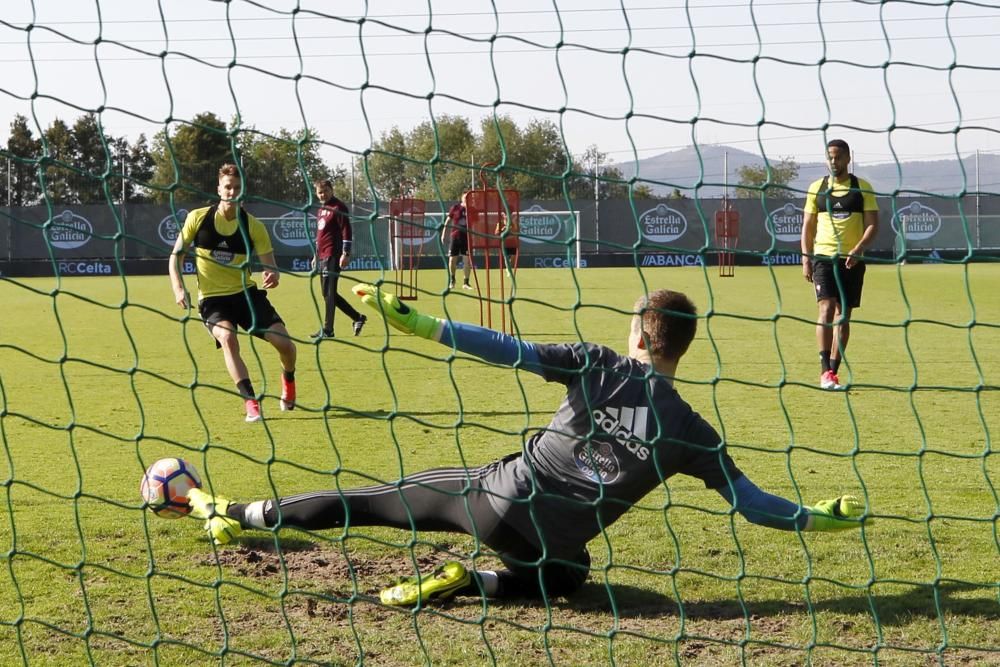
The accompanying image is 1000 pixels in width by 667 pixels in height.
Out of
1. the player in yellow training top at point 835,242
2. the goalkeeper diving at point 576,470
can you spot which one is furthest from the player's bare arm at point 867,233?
the goalkeeper diving at point 576,470

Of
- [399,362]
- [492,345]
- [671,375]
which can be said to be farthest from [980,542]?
[399,362]

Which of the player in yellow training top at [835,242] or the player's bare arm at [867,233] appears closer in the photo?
the player's bare arm at [867,233]

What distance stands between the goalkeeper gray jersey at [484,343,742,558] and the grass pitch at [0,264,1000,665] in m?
0.13

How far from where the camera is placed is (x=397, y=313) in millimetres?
3381

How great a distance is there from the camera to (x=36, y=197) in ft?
121

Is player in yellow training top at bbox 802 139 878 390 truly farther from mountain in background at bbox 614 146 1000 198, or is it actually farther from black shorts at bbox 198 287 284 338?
black shorts at bbox 198 287 284 338

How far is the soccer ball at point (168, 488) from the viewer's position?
444 centimetres

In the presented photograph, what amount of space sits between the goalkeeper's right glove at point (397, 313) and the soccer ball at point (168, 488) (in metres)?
1.49

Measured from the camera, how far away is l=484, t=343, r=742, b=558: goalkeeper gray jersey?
3633 millimetres

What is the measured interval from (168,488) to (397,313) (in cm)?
165

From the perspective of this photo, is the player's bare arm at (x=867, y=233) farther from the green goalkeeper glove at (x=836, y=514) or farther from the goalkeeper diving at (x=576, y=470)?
the goalkeeper diving at (x=576, y=470)

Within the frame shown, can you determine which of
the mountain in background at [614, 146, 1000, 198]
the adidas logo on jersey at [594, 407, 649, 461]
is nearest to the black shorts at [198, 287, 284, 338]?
the mountain in background at [614, 146, 1000, 198]

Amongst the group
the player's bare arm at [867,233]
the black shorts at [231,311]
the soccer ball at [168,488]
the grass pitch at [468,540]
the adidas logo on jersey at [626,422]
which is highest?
the player's bare arm at [867,233]

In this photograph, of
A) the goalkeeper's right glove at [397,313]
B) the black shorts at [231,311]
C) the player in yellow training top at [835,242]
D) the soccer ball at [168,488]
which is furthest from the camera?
the player in yellow training top at [835,242]
